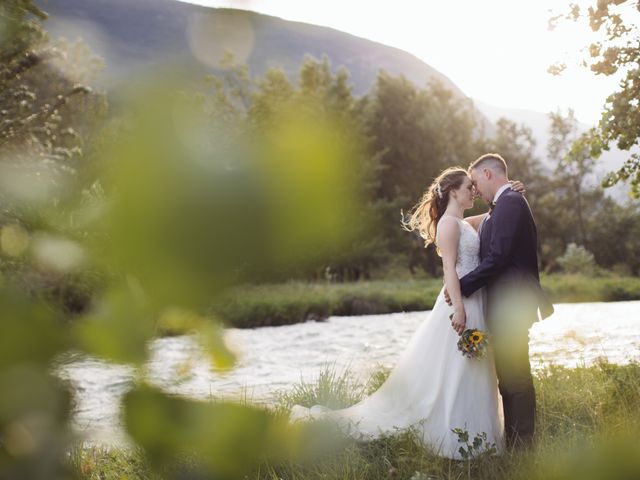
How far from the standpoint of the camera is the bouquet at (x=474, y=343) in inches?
146

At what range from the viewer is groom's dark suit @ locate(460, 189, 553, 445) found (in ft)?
11.9

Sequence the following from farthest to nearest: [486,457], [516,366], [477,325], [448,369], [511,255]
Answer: [448,369], [477,325], [516,366], [511,255], [486,457]

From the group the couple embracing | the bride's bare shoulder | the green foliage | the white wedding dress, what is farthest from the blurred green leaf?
the green foliage

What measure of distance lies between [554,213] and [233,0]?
3219 cm

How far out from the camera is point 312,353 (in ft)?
36.2

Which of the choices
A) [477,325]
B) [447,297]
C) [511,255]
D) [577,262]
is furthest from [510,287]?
[577,262]

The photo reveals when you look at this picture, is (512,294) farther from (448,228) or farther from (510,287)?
(448,228)

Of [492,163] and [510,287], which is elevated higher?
[492,163]

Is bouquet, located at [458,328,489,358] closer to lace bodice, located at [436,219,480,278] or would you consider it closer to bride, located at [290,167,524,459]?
bride, located at [290,167,524,459]

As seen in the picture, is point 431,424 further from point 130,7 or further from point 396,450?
point 130,7

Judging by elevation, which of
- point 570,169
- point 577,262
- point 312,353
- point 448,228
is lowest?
point 312,353

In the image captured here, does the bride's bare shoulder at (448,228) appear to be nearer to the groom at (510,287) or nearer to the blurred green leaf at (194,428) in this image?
the groom at (510,287)

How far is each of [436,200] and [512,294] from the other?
80 centimetres

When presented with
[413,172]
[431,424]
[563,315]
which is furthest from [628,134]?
[413,172]
